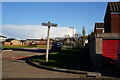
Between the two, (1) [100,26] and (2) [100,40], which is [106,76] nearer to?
(2) [100,40]

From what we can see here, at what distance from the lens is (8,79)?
8.38 meters

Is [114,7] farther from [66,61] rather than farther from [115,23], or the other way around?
[66,61]

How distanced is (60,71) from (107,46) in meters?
4.29

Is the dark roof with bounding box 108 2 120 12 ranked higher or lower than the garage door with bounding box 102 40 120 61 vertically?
higher

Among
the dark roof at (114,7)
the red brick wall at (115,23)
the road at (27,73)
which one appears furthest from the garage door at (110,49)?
the dark roof at (114,7)

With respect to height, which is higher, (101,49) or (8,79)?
(101,49)

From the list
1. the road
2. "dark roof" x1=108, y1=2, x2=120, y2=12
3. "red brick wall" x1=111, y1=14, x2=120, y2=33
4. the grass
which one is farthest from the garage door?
"dark roof" x1=108, y1=2, x2=120, y2=12

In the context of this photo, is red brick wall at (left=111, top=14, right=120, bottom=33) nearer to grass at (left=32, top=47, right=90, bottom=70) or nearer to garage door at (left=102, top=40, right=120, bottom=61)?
grass at (left=32, top=47, right=90, bottom=70)

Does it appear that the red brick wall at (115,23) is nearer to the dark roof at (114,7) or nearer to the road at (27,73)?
the dark roof at (114,7)

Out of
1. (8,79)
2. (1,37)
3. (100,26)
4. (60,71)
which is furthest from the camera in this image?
(1,37)

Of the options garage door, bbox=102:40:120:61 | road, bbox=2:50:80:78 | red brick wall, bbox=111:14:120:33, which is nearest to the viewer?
road, bbox=2:50:80:78

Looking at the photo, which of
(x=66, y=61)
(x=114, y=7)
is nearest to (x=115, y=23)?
(x=114, y=7)

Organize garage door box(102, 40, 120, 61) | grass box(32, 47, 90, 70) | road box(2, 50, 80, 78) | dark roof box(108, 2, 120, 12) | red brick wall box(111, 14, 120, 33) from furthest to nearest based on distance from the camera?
red brick wall box(111, 14, 120, 33) → dark roof box(108, 2, 120, 12) → garage door box(102, 40, 120, 61) → grass box(32, 47, 90, 70) → road box(2, 50, 80, 78)

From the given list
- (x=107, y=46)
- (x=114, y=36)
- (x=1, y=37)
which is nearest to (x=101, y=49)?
(x=107, y=46)
